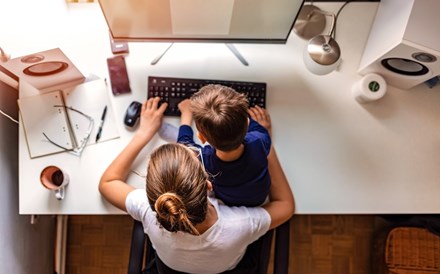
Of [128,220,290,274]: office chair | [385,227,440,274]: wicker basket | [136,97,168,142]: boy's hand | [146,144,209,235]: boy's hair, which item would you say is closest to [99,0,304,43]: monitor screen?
[136,97,168,142]: boy's hand

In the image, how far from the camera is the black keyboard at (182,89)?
1.13 meters

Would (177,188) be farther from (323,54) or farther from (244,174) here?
(323,54)

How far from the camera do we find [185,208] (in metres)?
0.80

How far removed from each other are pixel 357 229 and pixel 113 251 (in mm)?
1047

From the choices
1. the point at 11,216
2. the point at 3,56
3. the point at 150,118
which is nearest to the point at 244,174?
the point at 150,118

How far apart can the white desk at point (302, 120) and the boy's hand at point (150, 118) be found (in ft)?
0.11

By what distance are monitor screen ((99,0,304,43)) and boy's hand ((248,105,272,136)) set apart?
0.19 meters

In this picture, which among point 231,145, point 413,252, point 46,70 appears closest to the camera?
point 231,145

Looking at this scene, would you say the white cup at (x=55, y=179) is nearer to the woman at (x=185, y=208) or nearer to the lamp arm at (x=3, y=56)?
the woman at (x=185, y=208)

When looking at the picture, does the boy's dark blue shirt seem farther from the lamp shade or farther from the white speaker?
the white speaker

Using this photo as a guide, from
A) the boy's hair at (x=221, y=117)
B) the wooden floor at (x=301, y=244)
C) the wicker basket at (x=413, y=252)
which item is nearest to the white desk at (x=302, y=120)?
the boy's hair at (x=221, y=117)

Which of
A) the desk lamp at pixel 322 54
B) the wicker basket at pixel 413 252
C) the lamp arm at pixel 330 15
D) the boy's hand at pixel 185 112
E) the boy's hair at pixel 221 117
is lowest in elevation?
the wicker basket at pixel 413 252

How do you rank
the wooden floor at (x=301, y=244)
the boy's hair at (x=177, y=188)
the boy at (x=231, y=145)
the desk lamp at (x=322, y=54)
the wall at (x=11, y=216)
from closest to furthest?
the boy's hair at (x=177, y=188), the boy at (x=231, y=145), the desk lamp at (x=322, y=54), the wall at (x=11, y=216), the wooden floor at (x=301, y=244)

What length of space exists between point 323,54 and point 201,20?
1.10 ft
